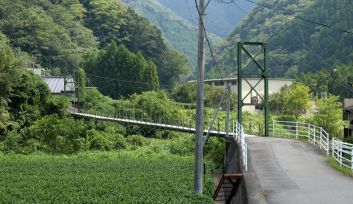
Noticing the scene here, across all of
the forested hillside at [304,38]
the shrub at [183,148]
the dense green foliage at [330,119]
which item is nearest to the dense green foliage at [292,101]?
the dense green foliage at [330,119]

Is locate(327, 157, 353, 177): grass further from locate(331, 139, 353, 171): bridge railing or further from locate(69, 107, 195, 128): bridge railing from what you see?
locate(69, 107, 195, 128): bridge railing

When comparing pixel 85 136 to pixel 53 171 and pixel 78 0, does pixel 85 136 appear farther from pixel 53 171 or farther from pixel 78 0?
pixel 78 0

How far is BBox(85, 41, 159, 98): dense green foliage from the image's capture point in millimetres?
76250

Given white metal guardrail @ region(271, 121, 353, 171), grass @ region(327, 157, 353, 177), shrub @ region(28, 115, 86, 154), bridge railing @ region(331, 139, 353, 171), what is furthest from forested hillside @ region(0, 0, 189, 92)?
grass @ region(327, 157, 353, 177)

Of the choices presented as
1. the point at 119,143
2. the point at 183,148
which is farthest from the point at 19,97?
the point at 183,148

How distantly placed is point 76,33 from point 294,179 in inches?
3155

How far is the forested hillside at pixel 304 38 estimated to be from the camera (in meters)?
89.1

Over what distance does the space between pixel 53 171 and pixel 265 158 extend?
11.6 metres

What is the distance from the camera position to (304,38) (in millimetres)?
99250

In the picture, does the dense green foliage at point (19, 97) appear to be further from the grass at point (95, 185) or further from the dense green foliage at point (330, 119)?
the dense green foliage at point (330, 119)

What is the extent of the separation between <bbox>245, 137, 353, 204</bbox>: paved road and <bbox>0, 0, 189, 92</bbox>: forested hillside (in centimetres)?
5917

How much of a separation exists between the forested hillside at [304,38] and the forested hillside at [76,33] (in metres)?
11.9

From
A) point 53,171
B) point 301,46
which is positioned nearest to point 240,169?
point 53,171

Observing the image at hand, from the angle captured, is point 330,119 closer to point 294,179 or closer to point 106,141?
point 106,141
